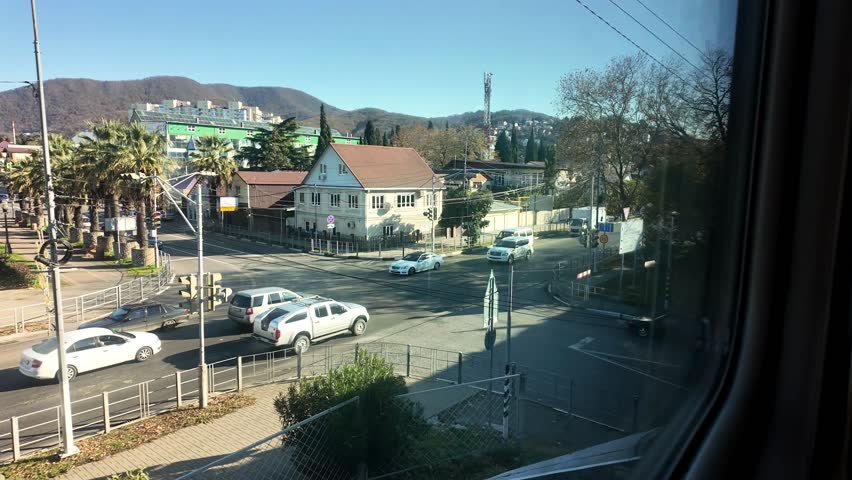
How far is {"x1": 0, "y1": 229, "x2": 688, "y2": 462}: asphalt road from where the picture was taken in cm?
217

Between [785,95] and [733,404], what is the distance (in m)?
0.59

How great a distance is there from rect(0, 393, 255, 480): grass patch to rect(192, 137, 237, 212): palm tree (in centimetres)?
1190

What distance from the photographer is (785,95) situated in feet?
3.16

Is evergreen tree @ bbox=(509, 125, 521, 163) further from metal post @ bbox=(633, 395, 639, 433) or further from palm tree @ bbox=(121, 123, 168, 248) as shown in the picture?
palm tree @ bbox=(121, 123, 168, 248)

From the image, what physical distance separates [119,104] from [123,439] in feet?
47.3

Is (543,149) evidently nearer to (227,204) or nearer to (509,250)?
(509,250)

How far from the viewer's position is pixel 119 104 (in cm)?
1714

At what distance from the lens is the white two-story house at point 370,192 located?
1636 centimetres

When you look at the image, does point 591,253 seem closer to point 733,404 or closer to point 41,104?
point 733,404

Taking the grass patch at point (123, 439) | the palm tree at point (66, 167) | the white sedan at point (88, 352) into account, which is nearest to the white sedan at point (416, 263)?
the white sedan at point (88, 352)

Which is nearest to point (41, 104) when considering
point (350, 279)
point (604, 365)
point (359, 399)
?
point (359, 399)

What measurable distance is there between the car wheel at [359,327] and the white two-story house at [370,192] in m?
6.04

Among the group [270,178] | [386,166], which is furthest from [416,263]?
[270,178]

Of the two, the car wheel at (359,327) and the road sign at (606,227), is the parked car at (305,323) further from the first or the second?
the road sign at (606,227)
